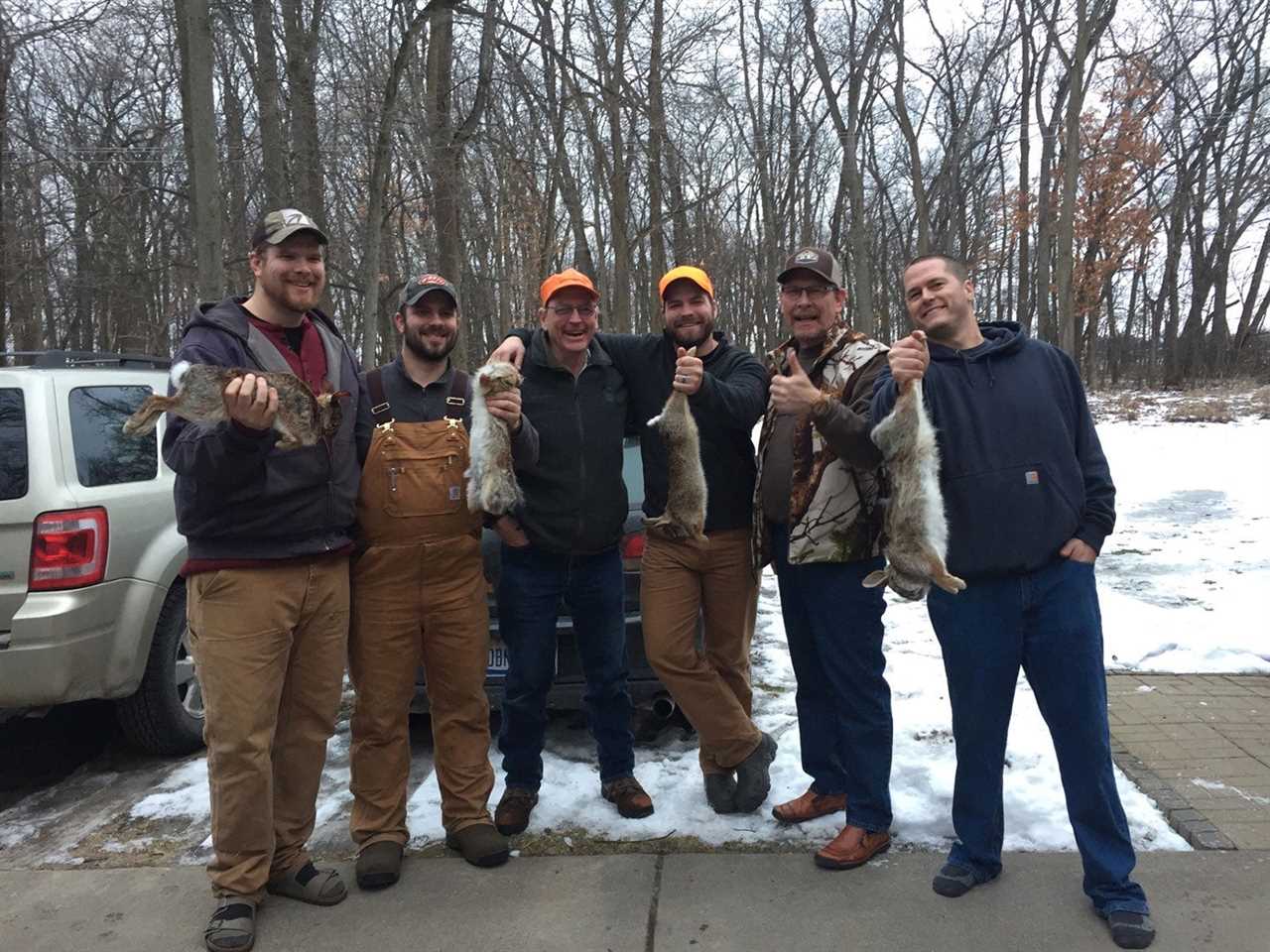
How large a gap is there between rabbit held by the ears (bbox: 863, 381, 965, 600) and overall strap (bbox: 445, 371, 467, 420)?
158 cm

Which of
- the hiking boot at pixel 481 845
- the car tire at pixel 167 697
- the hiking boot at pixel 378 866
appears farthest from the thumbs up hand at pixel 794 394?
the car tire at pixel 167 697

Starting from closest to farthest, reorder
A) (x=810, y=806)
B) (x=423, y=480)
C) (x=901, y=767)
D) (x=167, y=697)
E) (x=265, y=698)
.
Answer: (x=265, y=698), (x=423, y=480), (x=810, y=806), (x=901, y=767), (x=167, y=697)

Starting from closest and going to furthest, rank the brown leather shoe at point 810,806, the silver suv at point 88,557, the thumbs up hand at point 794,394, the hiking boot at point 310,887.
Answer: the thumbs up hand at point 794,394 → the hiking boot at point 310,887 → the brown leather shoe at point 810,806 → the silver suv at point 88,557

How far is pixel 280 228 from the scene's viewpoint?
306cm

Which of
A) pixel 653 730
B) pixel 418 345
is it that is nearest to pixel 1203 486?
pixel 653 730

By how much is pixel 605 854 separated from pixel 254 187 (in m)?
11.2

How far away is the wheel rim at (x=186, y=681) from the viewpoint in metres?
4.41

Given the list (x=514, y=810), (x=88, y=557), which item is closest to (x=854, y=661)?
(x=514, y=810)

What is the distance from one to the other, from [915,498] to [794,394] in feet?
1.79

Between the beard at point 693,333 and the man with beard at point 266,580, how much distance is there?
4.35 ft

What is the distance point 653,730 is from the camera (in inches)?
181

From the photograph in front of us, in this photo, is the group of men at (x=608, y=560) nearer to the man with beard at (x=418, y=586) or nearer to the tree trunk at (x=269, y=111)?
the man with beard at (x=418, y=586)

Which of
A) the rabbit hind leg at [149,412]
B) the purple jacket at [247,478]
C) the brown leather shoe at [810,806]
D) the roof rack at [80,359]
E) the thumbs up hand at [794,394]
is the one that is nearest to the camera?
the rabbit hind leg at [149,412]

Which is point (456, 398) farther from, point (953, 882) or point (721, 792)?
point (953, 882)
